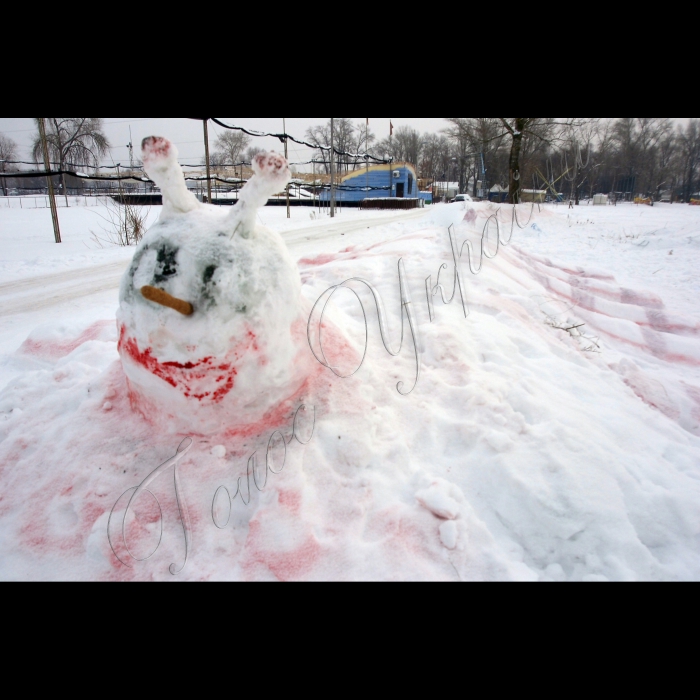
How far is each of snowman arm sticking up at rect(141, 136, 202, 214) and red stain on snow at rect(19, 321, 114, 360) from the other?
2188 millimetres

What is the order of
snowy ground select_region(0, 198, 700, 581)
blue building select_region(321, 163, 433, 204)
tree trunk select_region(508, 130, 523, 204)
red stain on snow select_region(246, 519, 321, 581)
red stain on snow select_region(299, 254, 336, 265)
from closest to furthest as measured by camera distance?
1. red stain on snow select_region(246, 519, 321, 581)
2. snowy ground select_region(0, 198, 700, 581)
3. red stain on snow select_region(299, 254, 336, 265)
4. tree trunk select_region(508, 130, 523, 204)
5. blue building select_region(321, 163, 433, 204)

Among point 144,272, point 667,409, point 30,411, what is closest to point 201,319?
point 144,272

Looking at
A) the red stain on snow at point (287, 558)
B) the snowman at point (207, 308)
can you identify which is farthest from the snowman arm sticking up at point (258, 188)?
the red stain on snow at point (287, 558)

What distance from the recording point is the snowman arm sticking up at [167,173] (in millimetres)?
1981

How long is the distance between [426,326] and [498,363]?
618 mm

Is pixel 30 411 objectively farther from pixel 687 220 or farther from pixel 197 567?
pixel 687 220

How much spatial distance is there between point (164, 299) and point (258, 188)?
2.17 feet

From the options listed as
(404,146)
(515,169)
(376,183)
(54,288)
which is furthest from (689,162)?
(404,146)

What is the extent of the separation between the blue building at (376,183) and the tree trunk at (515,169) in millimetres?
20659

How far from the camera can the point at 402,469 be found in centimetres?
222

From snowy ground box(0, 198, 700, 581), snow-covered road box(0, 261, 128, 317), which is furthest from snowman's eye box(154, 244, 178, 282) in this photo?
snow-covered road box(0, 261, 128, 317)

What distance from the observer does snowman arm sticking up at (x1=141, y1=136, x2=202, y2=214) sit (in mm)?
1981

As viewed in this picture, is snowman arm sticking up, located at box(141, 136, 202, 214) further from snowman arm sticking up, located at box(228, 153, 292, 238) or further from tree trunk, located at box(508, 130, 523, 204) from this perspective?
tree trunk, located at box(508, 130, 523, 204)

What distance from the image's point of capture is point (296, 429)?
7.58 ft
